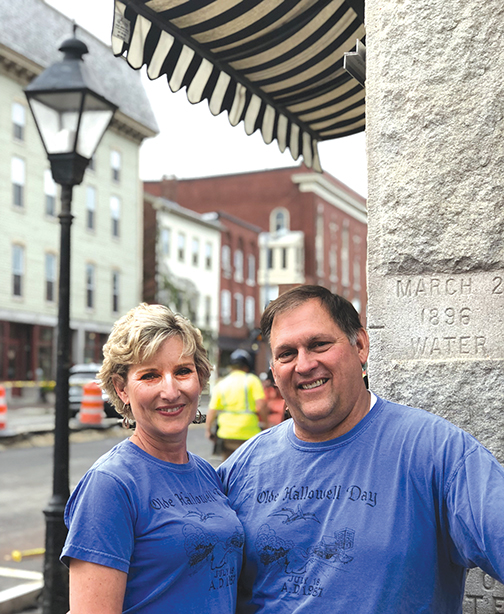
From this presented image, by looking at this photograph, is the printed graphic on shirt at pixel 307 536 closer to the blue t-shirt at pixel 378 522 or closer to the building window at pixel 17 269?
the blue t-shirt at pixel 378 522

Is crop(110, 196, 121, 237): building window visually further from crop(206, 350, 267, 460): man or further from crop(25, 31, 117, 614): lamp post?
crop(25, 31, 117, 614): lamp post

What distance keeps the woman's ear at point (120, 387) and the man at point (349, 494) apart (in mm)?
415

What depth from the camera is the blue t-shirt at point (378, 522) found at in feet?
6.16

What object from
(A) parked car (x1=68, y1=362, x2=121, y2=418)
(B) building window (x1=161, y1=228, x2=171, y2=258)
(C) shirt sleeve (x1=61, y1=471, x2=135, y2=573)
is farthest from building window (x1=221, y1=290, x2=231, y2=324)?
(C) shirt sleeve (x1=61, y1=471, x2=135, y2=573)

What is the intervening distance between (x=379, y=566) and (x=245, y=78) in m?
3.34

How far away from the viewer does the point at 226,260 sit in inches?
1989

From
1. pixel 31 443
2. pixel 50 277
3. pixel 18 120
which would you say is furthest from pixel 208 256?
pixel 31 443

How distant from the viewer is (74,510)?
198cm

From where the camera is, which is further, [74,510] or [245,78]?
[245,78]

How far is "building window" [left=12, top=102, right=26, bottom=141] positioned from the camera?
101 ft

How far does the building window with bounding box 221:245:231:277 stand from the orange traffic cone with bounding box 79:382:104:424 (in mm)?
30585

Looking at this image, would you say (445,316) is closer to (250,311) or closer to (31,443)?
(31,443)

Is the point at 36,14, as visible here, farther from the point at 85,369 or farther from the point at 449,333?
the point at 449,333

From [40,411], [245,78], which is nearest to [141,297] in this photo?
[40,411]
